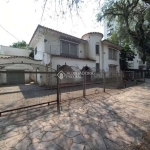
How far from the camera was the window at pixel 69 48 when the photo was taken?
16.6m

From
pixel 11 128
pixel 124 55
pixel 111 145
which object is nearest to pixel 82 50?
pixel 124 55

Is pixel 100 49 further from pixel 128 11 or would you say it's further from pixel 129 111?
pixel 129 111

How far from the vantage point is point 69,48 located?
1728 cm

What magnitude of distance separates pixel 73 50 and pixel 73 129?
14.8 meters

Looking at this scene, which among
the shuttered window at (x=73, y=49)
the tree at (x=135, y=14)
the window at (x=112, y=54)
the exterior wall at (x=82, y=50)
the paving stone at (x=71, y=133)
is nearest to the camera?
the paving stone at (x=71, y=133)

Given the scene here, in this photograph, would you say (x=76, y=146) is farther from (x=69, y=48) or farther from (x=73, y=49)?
(x=73, y=49)

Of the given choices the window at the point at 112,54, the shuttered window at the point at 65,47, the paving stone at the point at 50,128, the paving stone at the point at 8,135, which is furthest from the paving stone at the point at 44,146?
the window at the point at 112,54

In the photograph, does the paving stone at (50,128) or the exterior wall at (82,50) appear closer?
the paving stone at (50,128)

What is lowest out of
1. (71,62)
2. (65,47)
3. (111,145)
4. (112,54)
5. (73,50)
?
(111,145)

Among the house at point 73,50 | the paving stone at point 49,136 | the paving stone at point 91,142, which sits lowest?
the paving stone at point 91,142

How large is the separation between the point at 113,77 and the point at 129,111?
7727mm

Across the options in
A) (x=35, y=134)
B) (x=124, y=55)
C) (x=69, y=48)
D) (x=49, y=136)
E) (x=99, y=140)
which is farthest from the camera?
(x=124, y=55)

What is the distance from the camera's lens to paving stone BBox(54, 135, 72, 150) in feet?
9.91

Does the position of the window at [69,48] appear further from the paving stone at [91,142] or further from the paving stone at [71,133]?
the paving stone at [91,142]
